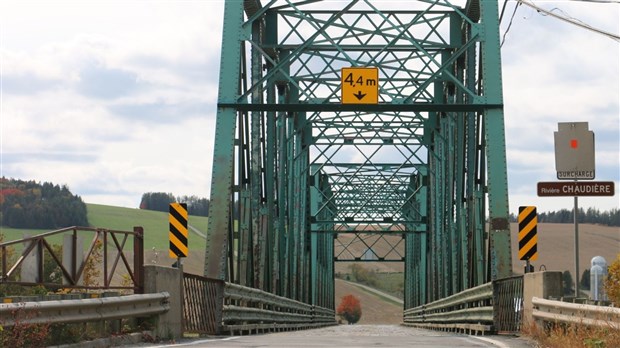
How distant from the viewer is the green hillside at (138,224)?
125 m

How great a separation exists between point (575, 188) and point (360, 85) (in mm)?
8579

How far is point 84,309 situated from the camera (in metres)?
12.4

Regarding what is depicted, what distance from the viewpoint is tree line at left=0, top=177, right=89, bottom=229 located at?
130125mm

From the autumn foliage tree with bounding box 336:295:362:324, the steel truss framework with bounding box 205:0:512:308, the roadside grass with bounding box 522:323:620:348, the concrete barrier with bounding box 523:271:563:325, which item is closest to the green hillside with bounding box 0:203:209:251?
the autumn foliage tree with bounding box 336:295:362:324

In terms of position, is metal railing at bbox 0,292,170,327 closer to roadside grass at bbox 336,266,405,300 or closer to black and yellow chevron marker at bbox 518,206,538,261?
black and yellow chevron marker at bbox 518,206,538,261

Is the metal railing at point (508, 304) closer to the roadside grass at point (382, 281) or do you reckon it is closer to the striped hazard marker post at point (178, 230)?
the striped hazard marker post at point (178, 230)

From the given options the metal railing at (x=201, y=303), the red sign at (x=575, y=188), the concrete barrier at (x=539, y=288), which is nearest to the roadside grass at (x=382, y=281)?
the metal railing at (x=201, y=303)

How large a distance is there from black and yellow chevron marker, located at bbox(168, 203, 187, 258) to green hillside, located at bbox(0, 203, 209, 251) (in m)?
103

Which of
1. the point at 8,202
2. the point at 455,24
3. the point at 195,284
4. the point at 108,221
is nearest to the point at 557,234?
the point at 108,221

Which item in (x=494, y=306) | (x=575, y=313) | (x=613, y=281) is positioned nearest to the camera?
→ (x=575, y=313)

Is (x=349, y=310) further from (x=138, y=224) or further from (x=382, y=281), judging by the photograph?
(x=138, y=224)

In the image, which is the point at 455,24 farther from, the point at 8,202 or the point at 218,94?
the point at 8,202

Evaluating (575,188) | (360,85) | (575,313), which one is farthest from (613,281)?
(575,313)

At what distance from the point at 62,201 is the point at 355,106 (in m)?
118
